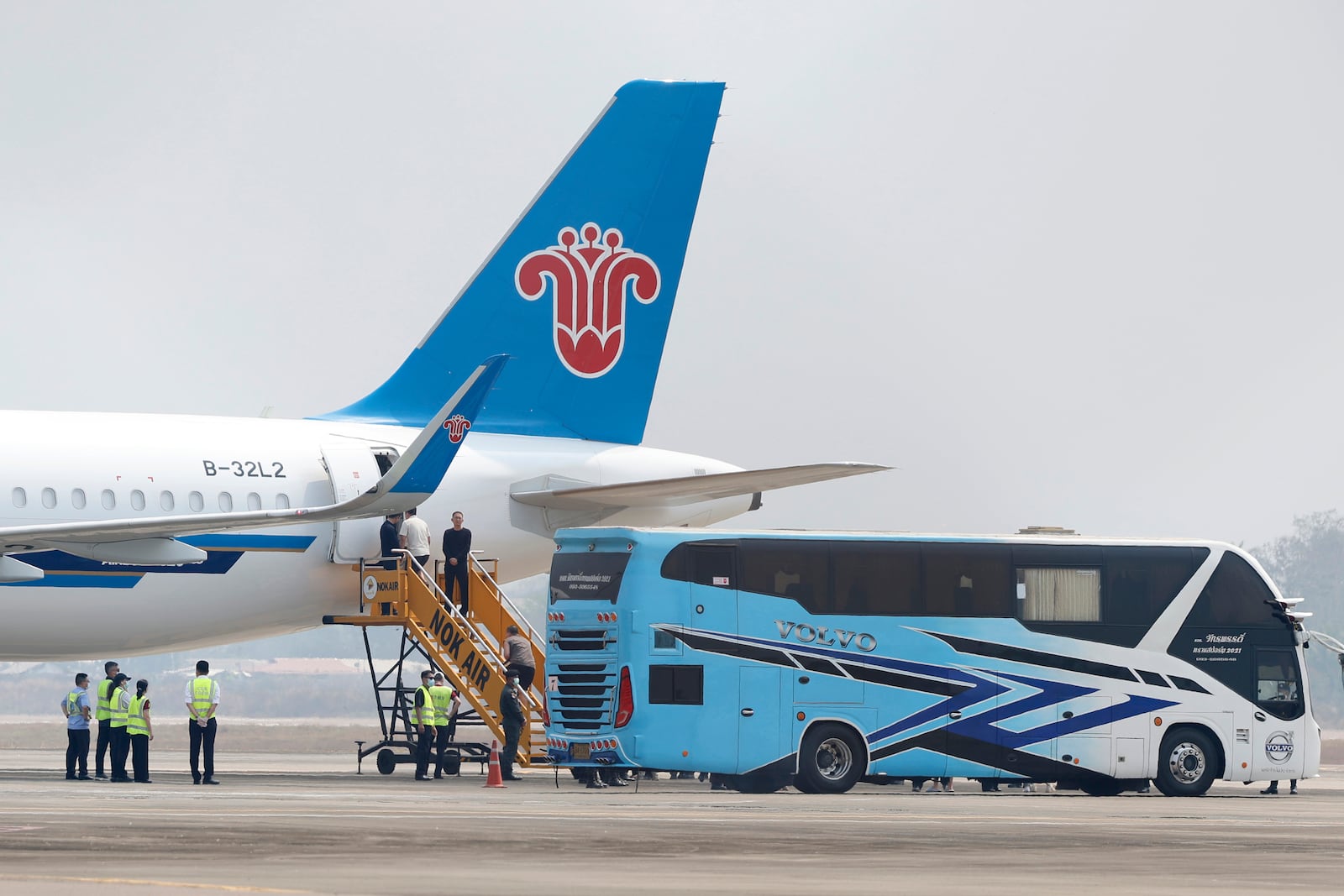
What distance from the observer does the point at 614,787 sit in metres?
28.0

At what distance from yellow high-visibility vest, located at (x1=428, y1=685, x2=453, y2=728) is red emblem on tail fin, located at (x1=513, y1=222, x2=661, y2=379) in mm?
6746

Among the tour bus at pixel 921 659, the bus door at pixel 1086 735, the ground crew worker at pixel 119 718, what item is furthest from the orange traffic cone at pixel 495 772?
the bus door at pixel 1086 735

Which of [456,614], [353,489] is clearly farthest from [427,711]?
[353,489]

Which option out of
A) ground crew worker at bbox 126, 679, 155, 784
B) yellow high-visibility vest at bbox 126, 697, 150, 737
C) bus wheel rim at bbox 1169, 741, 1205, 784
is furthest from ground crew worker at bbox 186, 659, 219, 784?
bus wheel rim at bbox 1169, 741, 1205, 784

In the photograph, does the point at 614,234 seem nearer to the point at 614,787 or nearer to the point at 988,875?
the point at 614,787

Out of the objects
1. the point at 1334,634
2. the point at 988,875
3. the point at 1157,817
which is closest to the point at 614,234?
the point at 1157,817

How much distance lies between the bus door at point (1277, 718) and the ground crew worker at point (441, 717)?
11.9 m

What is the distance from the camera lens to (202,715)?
26.9 m

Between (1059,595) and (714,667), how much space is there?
5.05 m

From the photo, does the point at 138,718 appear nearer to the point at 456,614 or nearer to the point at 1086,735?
the point at 456,614

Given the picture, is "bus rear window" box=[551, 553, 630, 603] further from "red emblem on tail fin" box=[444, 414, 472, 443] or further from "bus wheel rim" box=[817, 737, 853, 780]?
"bus wheel rim" box=[817, 737, 853, 780]

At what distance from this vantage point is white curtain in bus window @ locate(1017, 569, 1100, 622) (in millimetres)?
Result: 27484

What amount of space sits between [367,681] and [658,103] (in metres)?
152

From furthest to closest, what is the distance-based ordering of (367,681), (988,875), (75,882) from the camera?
(367,681), (988,875), (75,882)
